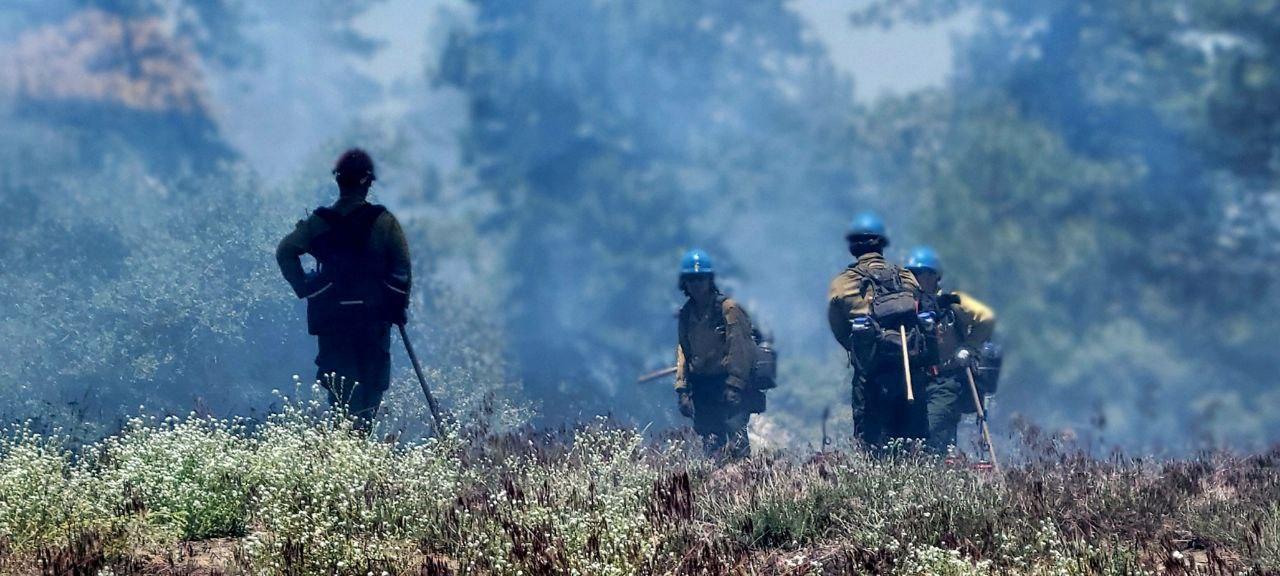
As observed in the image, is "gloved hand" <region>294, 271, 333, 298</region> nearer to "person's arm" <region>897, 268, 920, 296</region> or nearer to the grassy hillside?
the grassy hillside

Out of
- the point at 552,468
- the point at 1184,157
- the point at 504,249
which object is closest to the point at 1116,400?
the point at 1184,157

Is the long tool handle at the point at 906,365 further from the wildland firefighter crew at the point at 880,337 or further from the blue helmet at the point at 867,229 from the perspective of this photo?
the blue helmet at the point at 867,229

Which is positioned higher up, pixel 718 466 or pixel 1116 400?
pixel 1116 400

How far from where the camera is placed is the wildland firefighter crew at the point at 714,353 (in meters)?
9.70

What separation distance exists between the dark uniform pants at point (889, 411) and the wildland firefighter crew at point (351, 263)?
9.82ft

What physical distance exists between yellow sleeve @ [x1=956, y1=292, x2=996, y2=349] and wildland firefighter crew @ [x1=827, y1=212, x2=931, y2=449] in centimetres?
102

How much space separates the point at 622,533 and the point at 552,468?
1.48 meters

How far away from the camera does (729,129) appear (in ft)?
99.7

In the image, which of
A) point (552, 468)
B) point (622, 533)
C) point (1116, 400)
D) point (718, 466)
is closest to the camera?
point (622, 533)

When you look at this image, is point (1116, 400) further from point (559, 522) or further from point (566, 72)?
point (559, 522)

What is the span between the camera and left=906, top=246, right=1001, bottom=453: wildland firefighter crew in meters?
9.38

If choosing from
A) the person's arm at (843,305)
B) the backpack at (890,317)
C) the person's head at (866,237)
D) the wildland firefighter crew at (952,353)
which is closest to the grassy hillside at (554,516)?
the backpack at (890,317)

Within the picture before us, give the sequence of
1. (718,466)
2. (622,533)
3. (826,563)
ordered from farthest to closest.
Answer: (718,466) → (826,563) → (622,533)

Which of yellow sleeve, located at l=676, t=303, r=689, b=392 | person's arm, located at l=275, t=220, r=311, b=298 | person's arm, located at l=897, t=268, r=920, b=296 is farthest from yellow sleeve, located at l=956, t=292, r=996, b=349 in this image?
person's arm, located at l=275, t=220, r=311, b=298
